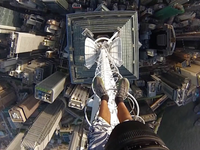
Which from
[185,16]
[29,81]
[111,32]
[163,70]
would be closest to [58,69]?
[29,81]

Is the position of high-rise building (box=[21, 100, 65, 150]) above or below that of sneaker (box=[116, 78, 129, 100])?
below

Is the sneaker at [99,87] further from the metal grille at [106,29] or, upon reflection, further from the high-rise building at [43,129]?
the high-rise building at [43,129]

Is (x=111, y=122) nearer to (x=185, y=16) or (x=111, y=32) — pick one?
(x=111, y=32)

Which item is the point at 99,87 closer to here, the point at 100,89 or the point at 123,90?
the point at 100,89

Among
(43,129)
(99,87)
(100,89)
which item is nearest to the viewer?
(100,89)

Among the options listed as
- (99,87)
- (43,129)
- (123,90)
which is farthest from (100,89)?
(43,129)

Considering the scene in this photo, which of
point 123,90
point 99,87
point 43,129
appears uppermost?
point 99,87

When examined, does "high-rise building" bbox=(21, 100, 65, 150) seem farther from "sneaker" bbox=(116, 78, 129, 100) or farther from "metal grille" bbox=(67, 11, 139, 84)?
"sneaker" bbox=(116, 78, 129, 100)

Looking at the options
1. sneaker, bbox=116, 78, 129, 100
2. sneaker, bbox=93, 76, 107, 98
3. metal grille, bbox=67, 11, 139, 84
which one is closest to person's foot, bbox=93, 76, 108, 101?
sneaker, bbox=93, 76, 107, 98

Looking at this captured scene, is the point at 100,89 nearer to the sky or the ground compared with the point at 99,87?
nearer to the ground

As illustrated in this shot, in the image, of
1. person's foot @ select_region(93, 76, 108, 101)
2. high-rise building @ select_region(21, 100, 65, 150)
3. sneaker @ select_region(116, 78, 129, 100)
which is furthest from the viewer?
high-rise building @ select_region(21, 100, 65, 150)

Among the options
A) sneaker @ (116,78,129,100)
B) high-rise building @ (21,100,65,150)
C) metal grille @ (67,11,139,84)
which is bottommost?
high-rise building @ (21,100,65,150)
